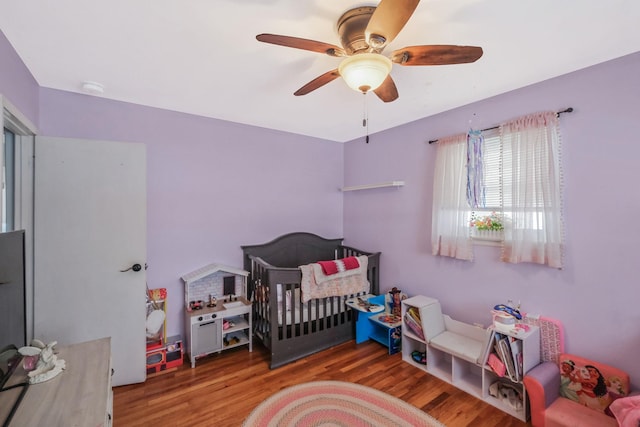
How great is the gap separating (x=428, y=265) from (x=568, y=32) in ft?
6.73

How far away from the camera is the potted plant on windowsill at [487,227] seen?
2342 mm

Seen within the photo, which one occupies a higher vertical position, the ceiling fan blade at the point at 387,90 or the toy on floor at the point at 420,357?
the ceiling fan blade at the point at 387,90

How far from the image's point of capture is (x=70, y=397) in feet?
4.05

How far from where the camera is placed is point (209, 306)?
2.84 metres

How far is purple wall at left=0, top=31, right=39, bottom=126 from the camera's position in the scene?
61.5 inches

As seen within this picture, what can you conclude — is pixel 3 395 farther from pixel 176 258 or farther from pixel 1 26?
pixel 1 26

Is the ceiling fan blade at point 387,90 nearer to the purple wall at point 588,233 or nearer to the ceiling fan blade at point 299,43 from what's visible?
the ceiling fan blade at point 299,43

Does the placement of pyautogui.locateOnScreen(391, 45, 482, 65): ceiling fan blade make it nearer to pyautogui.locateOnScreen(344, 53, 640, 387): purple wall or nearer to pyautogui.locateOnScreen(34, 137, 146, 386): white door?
pyautogui.locateOnScreen(344, 53, 640, 387): purple wall

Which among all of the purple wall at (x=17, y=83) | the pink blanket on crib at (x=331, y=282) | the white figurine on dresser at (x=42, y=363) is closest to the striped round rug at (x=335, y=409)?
the pink blanket on crib at (x=331, y=282)

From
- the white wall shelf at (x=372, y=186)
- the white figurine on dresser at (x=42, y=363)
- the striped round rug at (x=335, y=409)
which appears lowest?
the striped round rug at (x=335, y=409)

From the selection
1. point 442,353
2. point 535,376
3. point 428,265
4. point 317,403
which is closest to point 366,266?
point 428,265

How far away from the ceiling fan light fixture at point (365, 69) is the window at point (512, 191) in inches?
57.1

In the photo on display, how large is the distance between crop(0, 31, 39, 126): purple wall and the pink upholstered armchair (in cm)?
365

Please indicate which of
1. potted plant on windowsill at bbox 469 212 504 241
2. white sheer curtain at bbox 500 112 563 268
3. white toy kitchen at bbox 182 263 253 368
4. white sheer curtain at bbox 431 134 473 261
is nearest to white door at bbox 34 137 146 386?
white toy kitchen at bbox 182 263 253 368
